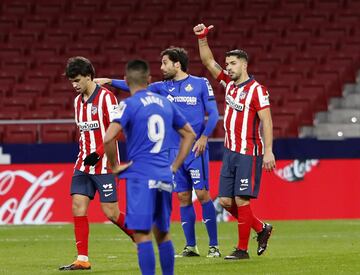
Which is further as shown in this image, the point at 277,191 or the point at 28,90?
the point at 28,90

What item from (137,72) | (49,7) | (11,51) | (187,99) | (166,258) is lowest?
(166,258)

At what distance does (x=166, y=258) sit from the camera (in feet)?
28.4

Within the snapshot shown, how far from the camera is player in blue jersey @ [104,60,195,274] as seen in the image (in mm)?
8445

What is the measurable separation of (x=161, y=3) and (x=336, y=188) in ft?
34.3

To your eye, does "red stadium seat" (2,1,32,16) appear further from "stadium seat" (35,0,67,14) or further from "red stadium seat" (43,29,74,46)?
"red stadium seat" (43,29,74,46)

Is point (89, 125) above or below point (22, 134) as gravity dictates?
above

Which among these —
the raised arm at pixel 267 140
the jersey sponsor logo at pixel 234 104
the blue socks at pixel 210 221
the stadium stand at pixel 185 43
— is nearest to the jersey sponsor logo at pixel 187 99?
the jersey sponsor logo at pixel 234 104

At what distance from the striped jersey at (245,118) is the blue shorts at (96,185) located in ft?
4.38

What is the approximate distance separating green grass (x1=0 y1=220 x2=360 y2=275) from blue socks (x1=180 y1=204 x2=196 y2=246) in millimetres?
346

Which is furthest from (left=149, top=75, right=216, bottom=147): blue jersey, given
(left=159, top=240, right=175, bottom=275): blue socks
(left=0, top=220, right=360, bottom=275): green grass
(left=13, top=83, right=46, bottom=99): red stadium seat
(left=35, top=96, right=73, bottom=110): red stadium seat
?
(left=13, top=83, right=46, bottom=99): red stadium seat

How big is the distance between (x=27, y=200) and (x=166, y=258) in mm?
10552

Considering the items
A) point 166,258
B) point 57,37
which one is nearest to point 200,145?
point 166,258

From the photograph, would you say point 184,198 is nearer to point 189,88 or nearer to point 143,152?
point 189,88

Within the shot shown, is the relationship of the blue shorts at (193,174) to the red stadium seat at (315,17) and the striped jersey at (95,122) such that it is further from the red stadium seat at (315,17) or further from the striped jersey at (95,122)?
the red stadium seat at (315,17)
